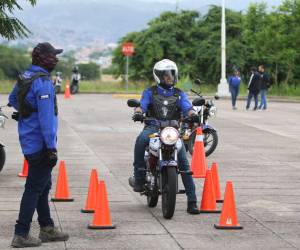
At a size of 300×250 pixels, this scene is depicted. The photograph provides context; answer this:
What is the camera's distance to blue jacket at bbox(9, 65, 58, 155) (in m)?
7.86

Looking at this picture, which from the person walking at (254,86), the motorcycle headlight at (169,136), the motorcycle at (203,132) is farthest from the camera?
the person walking at (254,86)

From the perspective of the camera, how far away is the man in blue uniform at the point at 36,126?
788 centimetres

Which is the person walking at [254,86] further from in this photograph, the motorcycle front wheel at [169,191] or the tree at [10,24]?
the motorcycle front wheel at [169,191]

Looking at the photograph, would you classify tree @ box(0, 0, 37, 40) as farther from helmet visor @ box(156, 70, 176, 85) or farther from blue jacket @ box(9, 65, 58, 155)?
blue jacket @ box(9, 65, 58, 155)

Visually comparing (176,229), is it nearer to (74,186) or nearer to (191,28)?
(74,186)

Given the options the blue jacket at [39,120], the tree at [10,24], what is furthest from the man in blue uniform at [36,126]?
the tree at [10,24]

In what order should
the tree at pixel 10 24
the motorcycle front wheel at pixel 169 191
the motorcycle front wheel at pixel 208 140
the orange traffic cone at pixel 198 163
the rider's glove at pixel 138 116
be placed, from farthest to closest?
the tree at pixel 10 24 → the motorcycle front wheel at pixel 208 140 → the orange traffic cone at pixel 198 163 → the rider's glove at pixel 138 116 → the motorcycle front wheel at pixel 169 191

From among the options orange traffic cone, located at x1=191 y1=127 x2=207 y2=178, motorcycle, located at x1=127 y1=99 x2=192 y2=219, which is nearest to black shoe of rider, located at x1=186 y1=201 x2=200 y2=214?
motorcycle, located at x1=127 y1=99 x2=192 y2=219

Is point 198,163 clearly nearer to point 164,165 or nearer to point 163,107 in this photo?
point 163,107

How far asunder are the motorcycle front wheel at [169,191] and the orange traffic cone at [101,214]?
0.74 metres

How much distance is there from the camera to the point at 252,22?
1870 inches

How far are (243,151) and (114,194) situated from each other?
6267mm

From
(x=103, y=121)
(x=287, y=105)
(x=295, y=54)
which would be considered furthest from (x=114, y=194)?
(x=295, y=54)

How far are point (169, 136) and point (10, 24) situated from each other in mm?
7579
